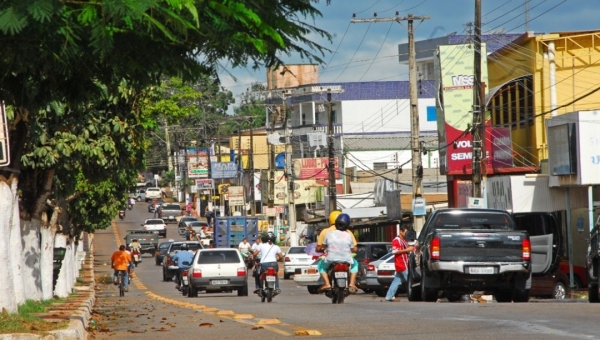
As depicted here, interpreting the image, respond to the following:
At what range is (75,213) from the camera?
1651 inches

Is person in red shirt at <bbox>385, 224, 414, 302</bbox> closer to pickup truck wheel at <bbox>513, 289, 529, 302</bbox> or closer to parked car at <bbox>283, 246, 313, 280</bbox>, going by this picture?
pickup truck wheel at <bbox>513, 289, 529, 302</bbox>

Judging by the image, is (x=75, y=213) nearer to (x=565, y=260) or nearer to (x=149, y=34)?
(x=565, y=260)

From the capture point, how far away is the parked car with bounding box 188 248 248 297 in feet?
105

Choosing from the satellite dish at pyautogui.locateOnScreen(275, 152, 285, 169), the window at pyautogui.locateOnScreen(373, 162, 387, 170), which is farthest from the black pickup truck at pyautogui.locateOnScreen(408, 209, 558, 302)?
the satellite dish at pyautogui.locateOnScreen(275, 152, 285, 169)

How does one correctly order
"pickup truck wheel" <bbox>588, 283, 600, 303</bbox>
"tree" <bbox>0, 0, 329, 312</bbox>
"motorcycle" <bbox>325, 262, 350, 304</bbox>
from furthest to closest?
1. "pickup truck wheel" <bbox>588, 283, 600, 303</bbox>
2. "motorcycle" <bbox>325, 262, 350, 304</bbox>
3. "tree" <bbox>0, 0, 329, 312</bbox>

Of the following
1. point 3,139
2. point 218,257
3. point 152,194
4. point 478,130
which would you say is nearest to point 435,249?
point 3,139

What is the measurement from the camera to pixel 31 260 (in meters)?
23.9

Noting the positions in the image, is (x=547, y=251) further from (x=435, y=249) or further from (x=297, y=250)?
(x=297, y=250)

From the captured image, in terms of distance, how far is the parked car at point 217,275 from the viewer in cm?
3209

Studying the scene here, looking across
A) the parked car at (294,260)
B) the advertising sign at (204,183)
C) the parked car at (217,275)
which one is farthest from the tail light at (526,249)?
the advertising sign at (204,183)

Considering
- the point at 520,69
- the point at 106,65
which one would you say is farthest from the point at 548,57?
the point at 106,65

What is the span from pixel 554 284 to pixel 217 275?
1004cm

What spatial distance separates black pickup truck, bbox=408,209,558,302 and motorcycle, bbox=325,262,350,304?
1588 millimetres

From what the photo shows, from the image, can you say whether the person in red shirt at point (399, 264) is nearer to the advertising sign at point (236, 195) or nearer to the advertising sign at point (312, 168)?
the advertising sign at point (312, 168)
